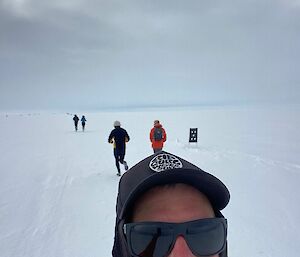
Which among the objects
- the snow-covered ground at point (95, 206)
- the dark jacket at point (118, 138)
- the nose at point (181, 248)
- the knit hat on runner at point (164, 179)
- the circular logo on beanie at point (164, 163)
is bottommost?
the snow-covered ground at point (95, 206)

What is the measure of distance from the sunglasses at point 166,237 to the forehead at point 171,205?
42 mm

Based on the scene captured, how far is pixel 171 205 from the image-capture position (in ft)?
3.81

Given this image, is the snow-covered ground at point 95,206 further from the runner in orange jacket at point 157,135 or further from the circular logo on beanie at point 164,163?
the circular logo on beanie at point 164,163

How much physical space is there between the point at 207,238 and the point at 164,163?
0.38m

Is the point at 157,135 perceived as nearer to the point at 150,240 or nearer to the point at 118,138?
the point at 118,138

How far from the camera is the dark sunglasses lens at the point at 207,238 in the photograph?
1.09 meters

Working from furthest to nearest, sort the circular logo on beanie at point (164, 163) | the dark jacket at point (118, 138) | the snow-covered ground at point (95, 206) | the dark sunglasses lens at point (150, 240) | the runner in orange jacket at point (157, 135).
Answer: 1. the runner in orange jacket at point (157, 135)
2. the dark jacket at point (118, 138)
3. the snow-covered ground at point (95, 206)
4. the circular logo on beanie at point (164, 163)
5. the dark sunglasses lens at point (150, 240)

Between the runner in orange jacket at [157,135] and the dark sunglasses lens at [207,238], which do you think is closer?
the dark sunglasses lens at [207,238]

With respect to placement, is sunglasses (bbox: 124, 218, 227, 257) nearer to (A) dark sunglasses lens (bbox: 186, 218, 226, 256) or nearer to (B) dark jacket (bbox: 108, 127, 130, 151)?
(A) dark sunglasses lens (bbox: 186, 218, 226, 256)

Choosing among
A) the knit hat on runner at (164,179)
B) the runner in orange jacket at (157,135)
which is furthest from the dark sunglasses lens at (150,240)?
the runner in orange jacket at (157,135)

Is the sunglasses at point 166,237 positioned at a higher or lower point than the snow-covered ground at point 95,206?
higher

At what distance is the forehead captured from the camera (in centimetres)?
115

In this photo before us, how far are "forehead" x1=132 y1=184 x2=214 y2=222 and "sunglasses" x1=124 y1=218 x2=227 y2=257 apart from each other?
0.04 metres

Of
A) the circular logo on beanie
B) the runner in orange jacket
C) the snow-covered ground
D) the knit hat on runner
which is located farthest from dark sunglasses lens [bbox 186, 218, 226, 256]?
the runner in orange jacket
